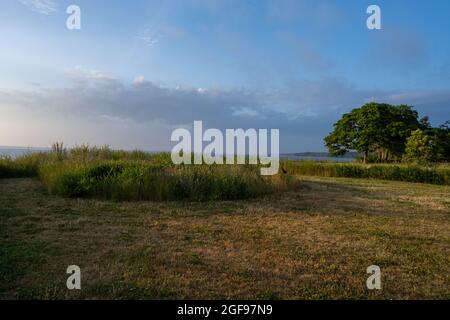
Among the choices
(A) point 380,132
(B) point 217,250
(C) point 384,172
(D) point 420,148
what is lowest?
(B) point 217,250

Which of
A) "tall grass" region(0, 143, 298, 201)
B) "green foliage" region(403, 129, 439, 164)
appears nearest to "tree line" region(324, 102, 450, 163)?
"green foliage" region(403, 129, 439, 164)

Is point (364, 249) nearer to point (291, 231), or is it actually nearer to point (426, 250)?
point (426, 250)

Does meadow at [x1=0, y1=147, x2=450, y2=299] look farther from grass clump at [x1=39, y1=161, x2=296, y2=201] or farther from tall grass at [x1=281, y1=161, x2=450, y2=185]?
tall grass at [x1=281, y1=161, x2=450, y2=185]

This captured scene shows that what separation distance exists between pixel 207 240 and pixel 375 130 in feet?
98.4

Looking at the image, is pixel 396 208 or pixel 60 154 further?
pixel 60 154

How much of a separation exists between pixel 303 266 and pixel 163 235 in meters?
1.91

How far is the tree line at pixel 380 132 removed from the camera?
3054cm

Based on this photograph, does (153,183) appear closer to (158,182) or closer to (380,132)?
(158,182)

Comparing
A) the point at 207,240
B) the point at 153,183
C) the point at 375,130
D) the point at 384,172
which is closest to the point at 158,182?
the point at 153,183

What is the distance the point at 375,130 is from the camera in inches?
1220

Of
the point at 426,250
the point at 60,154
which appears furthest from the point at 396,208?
the point at 60,154

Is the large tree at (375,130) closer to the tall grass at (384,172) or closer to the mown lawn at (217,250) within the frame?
the tall grass at (384,172)

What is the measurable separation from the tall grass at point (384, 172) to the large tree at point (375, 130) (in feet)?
46.9
